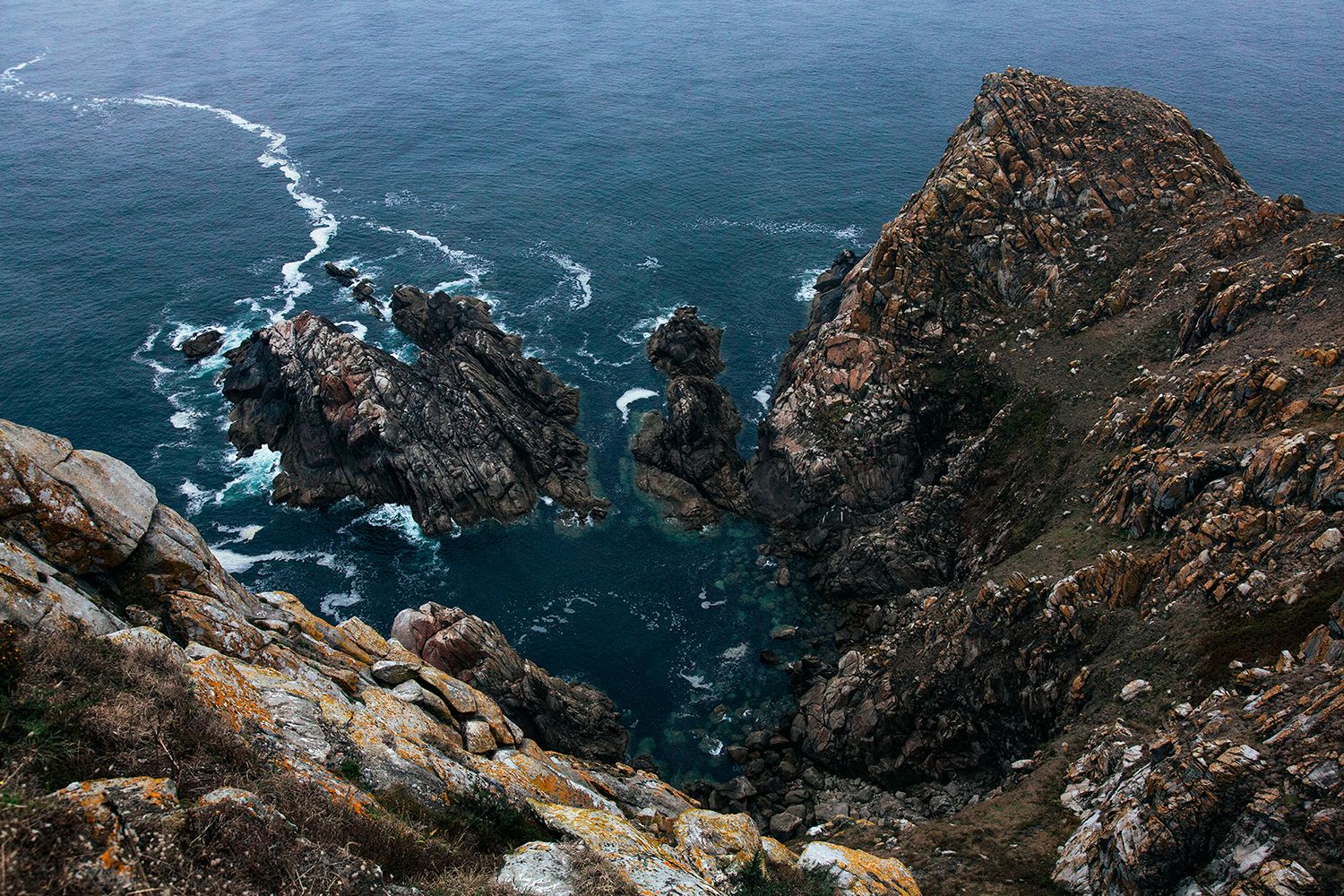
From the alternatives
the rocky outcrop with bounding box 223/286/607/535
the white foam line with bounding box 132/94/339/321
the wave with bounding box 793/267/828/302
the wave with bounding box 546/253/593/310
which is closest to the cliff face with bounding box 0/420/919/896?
the rocky outcrop with bounding box 223/286/607/535

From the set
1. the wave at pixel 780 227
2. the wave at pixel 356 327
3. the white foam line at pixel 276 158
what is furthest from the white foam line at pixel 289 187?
the wave at pixel 780 227

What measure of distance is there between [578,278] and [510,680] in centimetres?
7546

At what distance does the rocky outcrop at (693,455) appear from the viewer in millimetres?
85688

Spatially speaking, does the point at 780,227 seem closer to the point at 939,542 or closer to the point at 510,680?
the point at 939,542

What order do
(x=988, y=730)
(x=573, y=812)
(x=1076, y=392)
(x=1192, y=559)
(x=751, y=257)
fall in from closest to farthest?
(x=573, y=812), (x=1192, y=559), (x=988, y=730), (x=1076, y=392), (x=751, y=257)

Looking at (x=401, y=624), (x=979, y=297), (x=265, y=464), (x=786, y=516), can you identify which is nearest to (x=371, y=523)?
(x=265, y=464)

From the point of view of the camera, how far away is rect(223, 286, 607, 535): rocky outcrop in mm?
85625

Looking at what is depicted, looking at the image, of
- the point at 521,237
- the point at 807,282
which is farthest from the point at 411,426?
the point at 807,282

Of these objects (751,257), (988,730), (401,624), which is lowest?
(988,730)

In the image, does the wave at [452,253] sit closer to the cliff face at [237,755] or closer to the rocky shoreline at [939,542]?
the rocky shoreline at [939,542]

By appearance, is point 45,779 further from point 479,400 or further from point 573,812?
point 479,400

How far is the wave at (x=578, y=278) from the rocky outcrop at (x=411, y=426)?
68.5 ft

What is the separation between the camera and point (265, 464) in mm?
91250

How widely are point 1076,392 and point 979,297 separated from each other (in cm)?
1796
